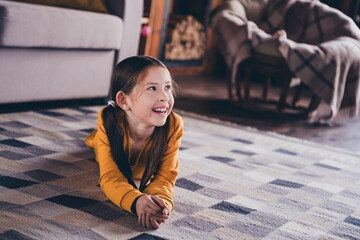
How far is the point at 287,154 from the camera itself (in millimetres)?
1719

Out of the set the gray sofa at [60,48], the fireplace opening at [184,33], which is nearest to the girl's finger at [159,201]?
the gray sofa at [60,48]

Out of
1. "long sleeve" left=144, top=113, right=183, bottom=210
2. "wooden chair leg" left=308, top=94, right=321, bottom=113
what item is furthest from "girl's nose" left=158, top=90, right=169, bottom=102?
"wooden chair leg" left=308, top=94, right=321, bottom=113

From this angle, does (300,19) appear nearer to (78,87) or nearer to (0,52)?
(78,87)

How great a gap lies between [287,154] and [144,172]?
834 millimetres

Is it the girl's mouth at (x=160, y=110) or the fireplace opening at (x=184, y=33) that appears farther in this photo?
the fireplace opening at (x=184, y=33)

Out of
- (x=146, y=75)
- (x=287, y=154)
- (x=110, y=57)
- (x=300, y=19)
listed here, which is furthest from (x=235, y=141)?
(x=300, y=19)

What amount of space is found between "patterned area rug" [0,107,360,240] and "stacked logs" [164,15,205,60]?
6.15 ft

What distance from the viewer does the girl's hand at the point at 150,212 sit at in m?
0.90

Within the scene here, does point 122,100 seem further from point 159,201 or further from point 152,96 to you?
point 159,201

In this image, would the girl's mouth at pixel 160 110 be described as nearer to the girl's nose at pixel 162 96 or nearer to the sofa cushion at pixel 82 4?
the girl's nose at pixel 162 96

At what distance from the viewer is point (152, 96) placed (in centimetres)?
99

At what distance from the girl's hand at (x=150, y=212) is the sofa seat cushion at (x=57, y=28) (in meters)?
0.99

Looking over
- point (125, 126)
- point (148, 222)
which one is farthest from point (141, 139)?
point (148, 222)

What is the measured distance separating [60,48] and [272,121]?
1173 millimetres
